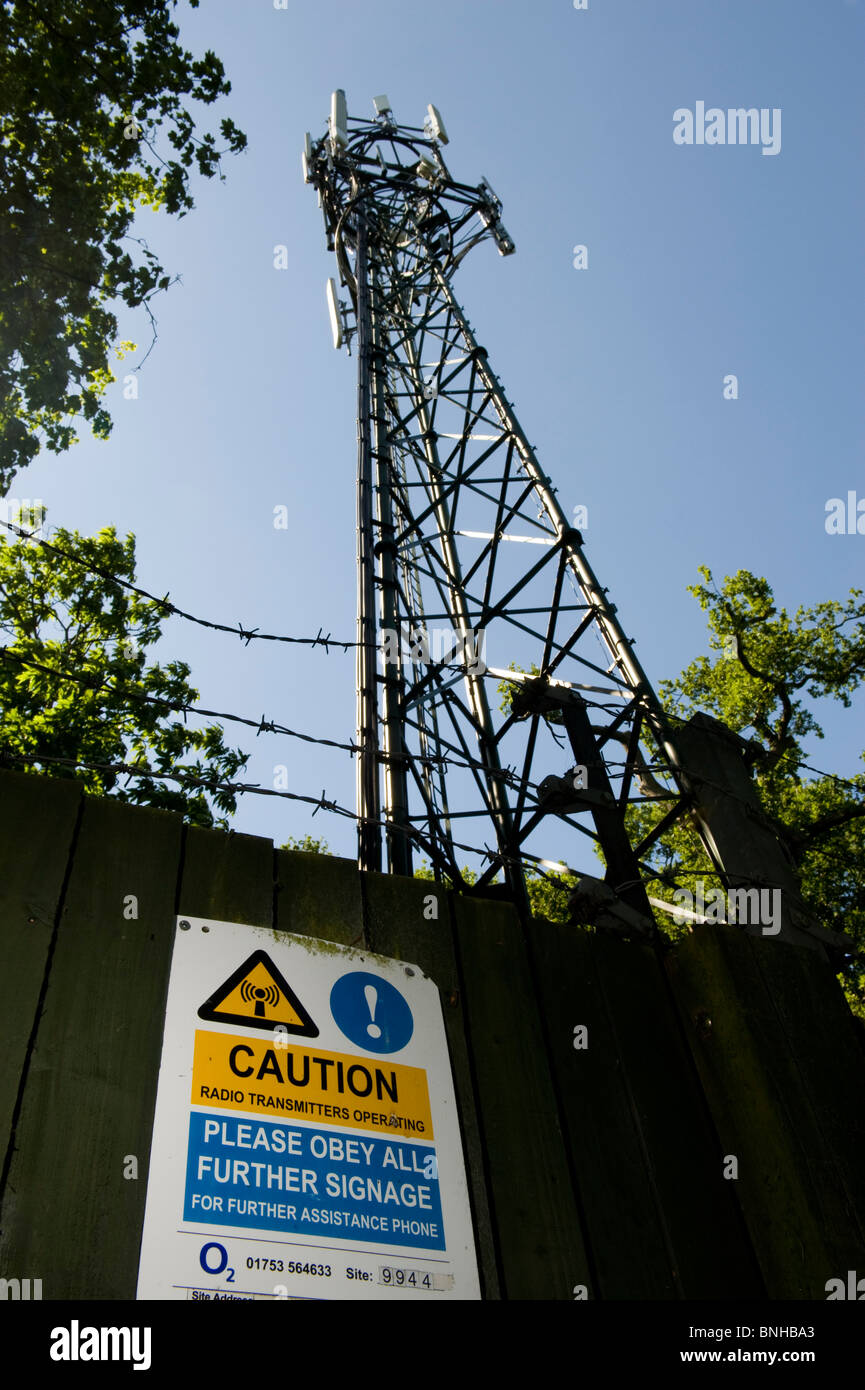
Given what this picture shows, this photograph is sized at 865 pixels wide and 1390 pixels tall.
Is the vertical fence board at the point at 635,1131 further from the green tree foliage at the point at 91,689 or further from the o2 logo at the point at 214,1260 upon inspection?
the green tree foliage at the point at 91,689

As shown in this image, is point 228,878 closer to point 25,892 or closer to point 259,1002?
point 259,1002

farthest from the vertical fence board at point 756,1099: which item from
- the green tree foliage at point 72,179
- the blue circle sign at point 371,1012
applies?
the green tree foliage at point 72,179

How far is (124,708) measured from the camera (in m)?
13.0

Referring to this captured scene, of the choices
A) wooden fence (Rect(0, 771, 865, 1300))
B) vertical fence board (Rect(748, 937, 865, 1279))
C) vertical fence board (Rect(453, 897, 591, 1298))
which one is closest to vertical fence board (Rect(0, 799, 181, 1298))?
wooden fence (Rect(0, 771, 865, 1300))

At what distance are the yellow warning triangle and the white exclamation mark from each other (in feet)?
0.78

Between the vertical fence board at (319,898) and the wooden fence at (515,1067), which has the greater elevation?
the vertical fence board at (319,898)

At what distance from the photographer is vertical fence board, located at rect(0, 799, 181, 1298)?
2.66 meters

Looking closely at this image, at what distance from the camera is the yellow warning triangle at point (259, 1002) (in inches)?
133

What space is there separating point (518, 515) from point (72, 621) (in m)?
8.48

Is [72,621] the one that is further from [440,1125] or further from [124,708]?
[440,1125]

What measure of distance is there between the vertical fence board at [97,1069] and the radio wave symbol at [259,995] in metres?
0.30

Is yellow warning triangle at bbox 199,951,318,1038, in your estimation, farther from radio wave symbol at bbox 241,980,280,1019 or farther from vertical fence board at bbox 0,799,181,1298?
vertical fence board at bbox 0,799,181,1298

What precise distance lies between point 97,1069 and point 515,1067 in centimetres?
163

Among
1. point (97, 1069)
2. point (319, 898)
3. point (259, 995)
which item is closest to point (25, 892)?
point (97, 1069)
